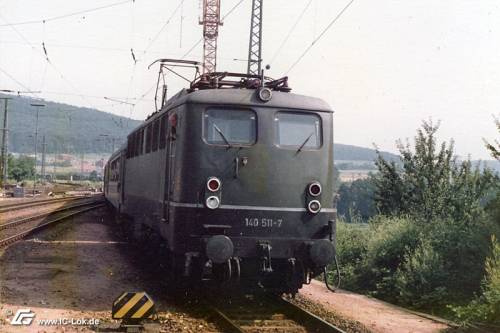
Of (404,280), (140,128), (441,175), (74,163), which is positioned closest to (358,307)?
(404,280)

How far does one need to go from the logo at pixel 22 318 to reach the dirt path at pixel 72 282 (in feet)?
0.28

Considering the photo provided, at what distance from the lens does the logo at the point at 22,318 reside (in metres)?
8.17

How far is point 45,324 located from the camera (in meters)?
8.18

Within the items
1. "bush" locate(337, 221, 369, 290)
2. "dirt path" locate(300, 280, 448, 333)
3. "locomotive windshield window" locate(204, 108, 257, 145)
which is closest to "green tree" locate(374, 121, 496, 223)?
"bush" locate(337, 221, 369, 290)

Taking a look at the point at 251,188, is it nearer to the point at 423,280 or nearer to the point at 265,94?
the point at 265,94

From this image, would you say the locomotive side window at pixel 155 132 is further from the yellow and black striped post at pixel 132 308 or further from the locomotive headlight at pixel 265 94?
the yellow and black striped post at pixel 132 308

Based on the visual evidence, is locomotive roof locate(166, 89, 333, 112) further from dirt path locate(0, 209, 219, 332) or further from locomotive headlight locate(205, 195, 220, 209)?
dirt path locate(0, 209, 219, 332)

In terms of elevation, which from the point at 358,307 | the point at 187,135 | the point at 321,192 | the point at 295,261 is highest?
the point at 187,135

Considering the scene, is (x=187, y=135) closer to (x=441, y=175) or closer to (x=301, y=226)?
(x=301, y=226)

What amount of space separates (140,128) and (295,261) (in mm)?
7345

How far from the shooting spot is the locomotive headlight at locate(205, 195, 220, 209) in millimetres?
9141

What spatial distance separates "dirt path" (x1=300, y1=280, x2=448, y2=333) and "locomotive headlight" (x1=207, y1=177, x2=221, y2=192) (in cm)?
294

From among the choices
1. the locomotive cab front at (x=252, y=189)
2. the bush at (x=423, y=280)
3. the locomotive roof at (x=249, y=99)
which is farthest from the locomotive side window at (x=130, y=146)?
the bush at (x=423, y=280)

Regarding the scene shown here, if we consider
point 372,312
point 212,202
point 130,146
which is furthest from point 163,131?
point 130,146
